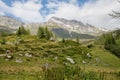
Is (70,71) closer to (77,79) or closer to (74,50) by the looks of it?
(77,79)

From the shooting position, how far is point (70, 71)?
436 inches

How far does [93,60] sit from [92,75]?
66.6 m

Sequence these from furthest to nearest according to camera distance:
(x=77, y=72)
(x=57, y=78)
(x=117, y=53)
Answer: (x=117, y=53)
(x=77, y=72)
(x=57, y=78)

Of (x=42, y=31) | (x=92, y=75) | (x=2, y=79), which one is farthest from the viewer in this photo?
(x=42, y=31)

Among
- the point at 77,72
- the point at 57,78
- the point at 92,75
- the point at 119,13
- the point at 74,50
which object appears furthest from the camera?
the point at 74,50

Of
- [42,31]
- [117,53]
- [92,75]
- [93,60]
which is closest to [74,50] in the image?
[93,60]

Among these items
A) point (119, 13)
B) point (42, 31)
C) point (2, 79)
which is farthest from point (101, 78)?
point (42, 31)

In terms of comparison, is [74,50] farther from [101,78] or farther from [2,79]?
[101,78]

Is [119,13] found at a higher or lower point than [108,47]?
higher

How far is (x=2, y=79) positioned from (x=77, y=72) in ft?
57.8

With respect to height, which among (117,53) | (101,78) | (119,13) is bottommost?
(117,53)

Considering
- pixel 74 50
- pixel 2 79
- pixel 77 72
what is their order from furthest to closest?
pixel 74 50
pixel 2 79
pixel 77 72

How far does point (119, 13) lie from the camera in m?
22.8

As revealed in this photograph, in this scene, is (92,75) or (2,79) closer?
(92,75)
